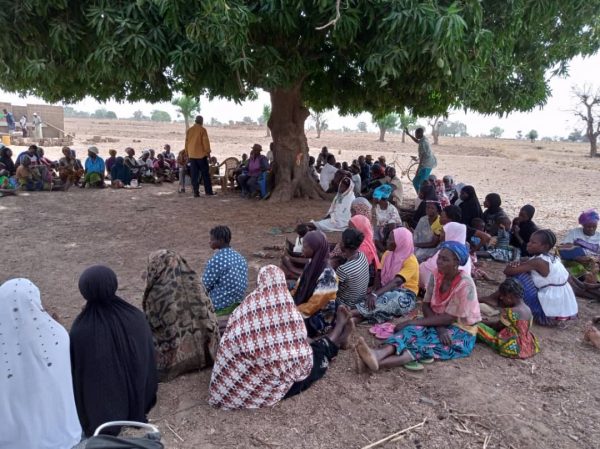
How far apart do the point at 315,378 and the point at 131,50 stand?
417cm

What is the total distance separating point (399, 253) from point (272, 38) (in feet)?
13.1

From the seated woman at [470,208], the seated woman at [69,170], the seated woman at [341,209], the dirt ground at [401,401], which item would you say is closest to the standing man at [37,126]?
the seated woman at [69,170]

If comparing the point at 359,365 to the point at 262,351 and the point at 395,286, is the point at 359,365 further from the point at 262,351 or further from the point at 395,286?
the point at 395,286

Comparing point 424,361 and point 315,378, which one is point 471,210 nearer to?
point 424,361

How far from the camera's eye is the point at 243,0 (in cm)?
539

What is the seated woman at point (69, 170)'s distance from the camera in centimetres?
1180

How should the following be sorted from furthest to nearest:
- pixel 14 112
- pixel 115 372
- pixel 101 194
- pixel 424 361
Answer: pixel 14 112, pixel 101 194, pixel 424 361, pixel 115 372

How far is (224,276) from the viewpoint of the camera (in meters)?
4.09

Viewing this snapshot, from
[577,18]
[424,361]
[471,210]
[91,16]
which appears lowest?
[424,361]

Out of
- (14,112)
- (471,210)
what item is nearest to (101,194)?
(471,210)

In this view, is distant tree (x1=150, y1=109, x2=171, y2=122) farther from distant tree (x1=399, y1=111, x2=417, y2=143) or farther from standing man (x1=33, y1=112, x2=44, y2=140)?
standing man (x1=33, y1=112, x2=44, y2=140)

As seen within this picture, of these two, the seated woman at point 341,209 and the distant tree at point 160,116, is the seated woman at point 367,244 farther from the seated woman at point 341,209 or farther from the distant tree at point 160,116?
the distant tree at point 160,116

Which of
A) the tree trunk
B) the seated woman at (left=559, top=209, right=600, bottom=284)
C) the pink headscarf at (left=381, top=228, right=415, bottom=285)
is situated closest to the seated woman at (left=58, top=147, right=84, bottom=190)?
the tree trunk

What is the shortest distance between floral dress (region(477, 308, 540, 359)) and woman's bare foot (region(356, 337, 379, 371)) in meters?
1.18
